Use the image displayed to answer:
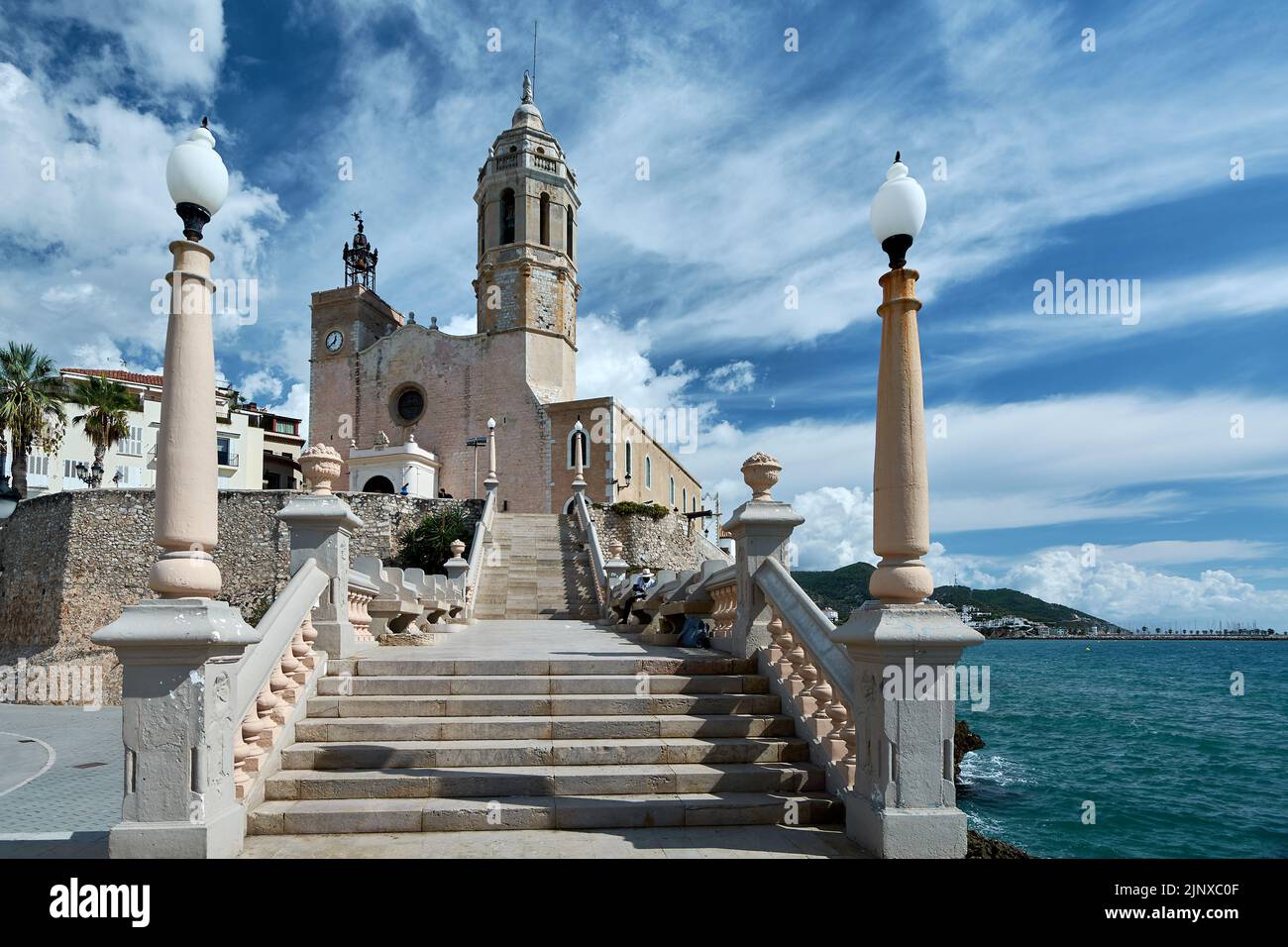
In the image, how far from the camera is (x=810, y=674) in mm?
5602

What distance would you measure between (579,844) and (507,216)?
4042 centimetres

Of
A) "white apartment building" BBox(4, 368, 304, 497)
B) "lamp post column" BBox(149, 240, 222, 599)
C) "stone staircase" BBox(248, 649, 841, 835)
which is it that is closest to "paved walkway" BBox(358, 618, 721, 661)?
"stone staircase" BBox(248, 649, 841, 835)

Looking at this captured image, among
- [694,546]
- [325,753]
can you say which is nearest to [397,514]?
[694,546]

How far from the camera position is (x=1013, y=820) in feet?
54.7

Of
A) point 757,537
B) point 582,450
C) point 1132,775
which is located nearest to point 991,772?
point 1132,775

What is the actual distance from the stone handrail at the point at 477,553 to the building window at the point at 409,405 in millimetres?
15911

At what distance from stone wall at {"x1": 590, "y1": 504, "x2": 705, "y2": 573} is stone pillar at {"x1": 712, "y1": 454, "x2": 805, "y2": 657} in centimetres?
2290

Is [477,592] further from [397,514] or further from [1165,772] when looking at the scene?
[1165,772]

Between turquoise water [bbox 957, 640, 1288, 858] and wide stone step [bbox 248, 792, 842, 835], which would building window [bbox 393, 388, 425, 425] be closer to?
turquoise water [bbox 957, 640, 1288, 858]

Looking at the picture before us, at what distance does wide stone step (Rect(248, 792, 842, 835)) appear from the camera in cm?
454
